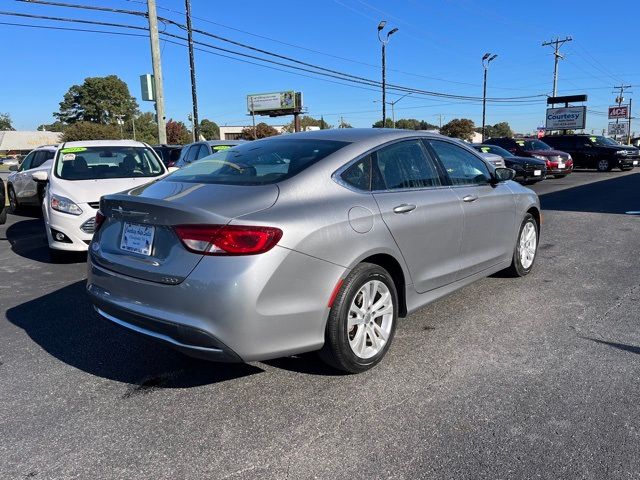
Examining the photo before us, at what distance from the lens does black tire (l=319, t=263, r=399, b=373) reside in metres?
3.09

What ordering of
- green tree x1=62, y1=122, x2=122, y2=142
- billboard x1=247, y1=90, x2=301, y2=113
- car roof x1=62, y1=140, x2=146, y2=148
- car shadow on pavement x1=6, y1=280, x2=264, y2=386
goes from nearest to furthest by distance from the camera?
car shadow on pavement x1=6, y1=280, x2=264, y2=386 < car roof x1=62, y1=140, x2=146, y2=148 < green tree x1=62, y1=122, x2=122, y2=142 < billboard x1=247, y1=90, x2=301, y2=113

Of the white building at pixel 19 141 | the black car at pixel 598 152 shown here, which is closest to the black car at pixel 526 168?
the black car at pixel 598 152

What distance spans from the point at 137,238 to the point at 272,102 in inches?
3233

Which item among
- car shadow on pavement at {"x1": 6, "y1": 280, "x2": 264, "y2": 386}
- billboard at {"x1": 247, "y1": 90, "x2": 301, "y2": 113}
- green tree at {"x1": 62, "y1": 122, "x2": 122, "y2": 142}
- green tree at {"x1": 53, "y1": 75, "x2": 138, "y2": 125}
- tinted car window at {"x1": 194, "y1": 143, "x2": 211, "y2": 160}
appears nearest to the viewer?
car shadow on pavement at {"x1": 6, "y1": 280, "x2": 264, "y2": 386}

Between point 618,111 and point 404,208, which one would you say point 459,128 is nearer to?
point 618,111

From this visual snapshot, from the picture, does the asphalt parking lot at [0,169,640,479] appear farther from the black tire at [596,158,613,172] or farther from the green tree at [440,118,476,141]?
the green tree at [440,118,476,141]

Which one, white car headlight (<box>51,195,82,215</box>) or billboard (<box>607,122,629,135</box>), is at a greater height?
billboard (<box>607,122,629,135</box>)

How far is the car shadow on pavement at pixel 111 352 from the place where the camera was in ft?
11.1

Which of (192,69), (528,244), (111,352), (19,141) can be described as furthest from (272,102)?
(111,352)

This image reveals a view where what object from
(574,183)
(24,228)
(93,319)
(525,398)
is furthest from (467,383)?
(574,183)

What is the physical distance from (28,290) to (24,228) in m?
5.25

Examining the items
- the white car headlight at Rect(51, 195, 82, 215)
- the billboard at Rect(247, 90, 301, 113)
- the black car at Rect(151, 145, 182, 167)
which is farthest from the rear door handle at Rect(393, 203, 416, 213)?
the billboard at Rect(247, 90, 301, 113)

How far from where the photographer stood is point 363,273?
3.21 metres

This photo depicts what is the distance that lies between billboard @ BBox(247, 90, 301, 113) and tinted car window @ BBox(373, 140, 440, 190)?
257 feet
